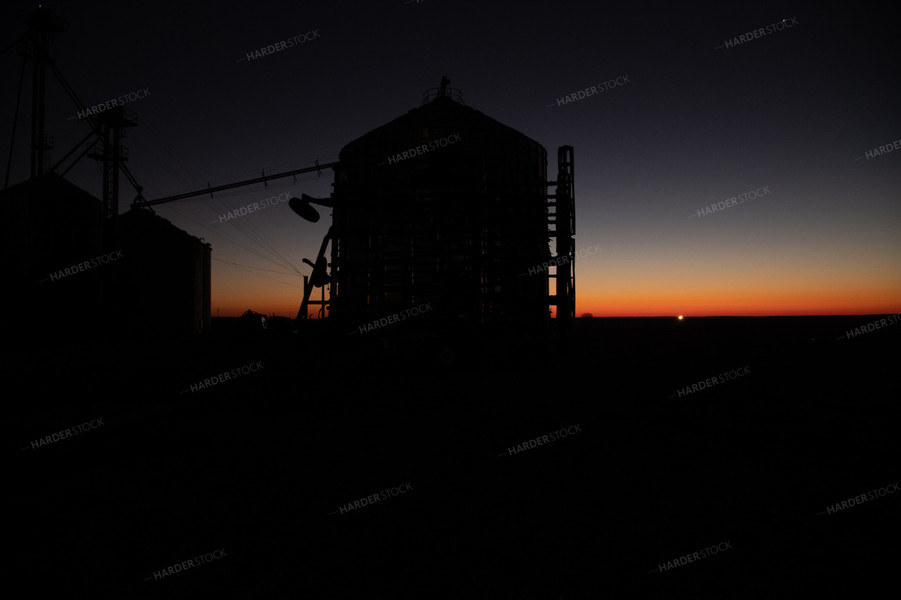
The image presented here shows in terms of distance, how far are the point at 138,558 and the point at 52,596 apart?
530 millimetres

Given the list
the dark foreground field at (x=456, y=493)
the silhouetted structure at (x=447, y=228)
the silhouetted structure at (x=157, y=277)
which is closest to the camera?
the dark foreground field at (x=456, y=493)

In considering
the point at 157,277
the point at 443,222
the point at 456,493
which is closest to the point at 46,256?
the point at 157,277

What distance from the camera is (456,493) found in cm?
494

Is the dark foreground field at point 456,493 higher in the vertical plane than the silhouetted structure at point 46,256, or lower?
lower

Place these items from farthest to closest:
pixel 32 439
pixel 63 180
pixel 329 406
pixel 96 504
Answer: pixel 63 180, pixel 329 406, pixel 32 439, pixel 96 504

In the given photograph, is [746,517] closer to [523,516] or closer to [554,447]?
[523,516]

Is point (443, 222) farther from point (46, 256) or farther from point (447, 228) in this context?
point (46, 256)

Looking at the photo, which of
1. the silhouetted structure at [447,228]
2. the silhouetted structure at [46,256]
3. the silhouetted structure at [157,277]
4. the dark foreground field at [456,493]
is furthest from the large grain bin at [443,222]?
the silhouetted structure at [157,277]

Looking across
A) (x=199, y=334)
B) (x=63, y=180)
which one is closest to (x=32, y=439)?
(x=63, y=180)

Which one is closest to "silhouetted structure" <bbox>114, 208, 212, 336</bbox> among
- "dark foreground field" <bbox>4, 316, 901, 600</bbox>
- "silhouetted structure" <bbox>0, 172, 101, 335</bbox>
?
"silhouetted structure" <bbox>0, 172, 101, 335</bbox>

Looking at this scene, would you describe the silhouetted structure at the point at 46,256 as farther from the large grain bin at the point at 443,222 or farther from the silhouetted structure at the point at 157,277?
the large grain bin at the point at 443,222

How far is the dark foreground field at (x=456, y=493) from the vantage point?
3.45 metres

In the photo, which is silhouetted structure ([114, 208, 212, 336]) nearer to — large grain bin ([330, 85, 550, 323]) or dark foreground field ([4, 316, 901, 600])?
large grain bin ([330, 85, 550, 323])

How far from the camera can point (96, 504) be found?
4.76m
